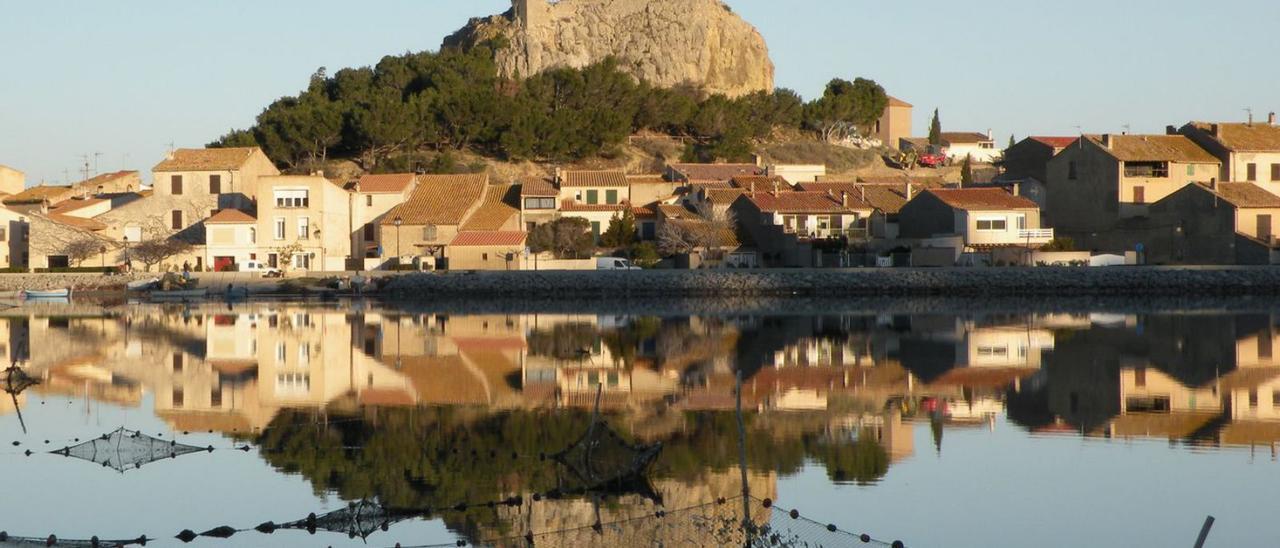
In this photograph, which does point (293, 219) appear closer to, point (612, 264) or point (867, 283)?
point (612, 264)

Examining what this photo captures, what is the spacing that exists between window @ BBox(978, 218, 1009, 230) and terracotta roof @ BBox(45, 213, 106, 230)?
123 ft

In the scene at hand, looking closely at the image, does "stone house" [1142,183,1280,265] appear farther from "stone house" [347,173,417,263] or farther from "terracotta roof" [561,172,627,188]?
"stone house" [347,173,417,263]

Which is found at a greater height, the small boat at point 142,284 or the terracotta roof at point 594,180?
the terracotta roof at point 594,180

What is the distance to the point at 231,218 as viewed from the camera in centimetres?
6028

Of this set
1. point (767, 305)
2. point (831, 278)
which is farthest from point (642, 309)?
point (831, 278)

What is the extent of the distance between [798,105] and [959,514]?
256 feet

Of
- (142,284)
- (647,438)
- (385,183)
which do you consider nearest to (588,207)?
(385,183)

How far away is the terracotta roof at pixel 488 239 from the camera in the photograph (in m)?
57.5

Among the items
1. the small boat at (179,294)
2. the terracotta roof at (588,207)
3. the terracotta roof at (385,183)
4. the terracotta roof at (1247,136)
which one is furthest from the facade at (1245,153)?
the small boat at (179,294)

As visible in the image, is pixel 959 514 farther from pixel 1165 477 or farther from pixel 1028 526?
pixel 1165 477

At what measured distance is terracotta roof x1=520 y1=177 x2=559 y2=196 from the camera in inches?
2419

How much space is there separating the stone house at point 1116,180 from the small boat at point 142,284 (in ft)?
123

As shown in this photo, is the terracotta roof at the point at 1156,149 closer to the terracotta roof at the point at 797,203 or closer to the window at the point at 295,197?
the terracotta roof at the point at 797,203

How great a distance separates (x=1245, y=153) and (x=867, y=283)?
2052cm
